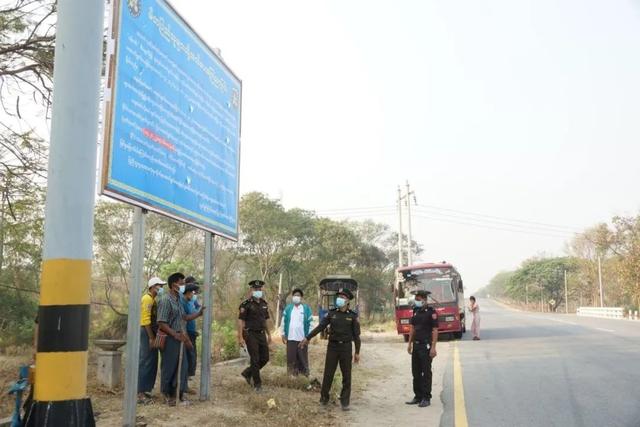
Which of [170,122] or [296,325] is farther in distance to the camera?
[296,325]

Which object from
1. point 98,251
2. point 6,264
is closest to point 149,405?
point 6,264

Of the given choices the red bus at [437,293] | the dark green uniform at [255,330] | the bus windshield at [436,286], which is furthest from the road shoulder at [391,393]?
the bus windshield at [436,286]

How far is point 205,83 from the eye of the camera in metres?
7.43

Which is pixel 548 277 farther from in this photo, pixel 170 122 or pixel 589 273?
pixel 170 122

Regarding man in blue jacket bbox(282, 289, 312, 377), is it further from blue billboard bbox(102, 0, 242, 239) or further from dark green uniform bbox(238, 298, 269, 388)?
blue billboard bbox(102, 0, 242, 239)

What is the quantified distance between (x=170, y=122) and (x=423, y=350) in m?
4.87

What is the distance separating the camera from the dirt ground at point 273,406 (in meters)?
6.49

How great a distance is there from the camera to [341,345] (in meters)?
7.85

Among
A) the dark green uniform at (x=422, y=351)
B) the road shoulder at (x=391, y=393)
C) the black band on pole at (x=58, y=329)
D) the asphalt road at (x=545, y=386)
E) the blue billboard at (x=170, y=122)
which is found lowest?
the road shoulder at (x=391, y=393)

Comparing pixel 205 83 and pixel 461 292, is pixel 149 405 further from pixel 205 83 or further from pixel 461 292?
pixel 461 292

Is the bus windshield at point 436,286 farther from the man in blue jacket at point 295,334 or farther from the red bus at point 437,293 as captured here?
the man in blue jacket at point 295,334

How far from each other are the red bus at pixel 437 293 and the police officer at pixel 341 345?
37.5ft

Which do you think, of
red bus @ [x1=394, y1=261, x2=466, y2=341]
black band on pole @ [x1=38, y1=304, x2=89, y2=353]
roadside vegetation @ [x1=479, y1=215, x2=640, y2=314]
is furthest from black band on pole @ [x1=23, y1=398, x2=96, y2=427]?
roadside vegetation @ [x1=479, y1=215, x2=640, y2=314]

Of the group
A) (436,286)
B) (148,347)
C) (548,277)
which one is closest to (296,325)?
(148,347)
